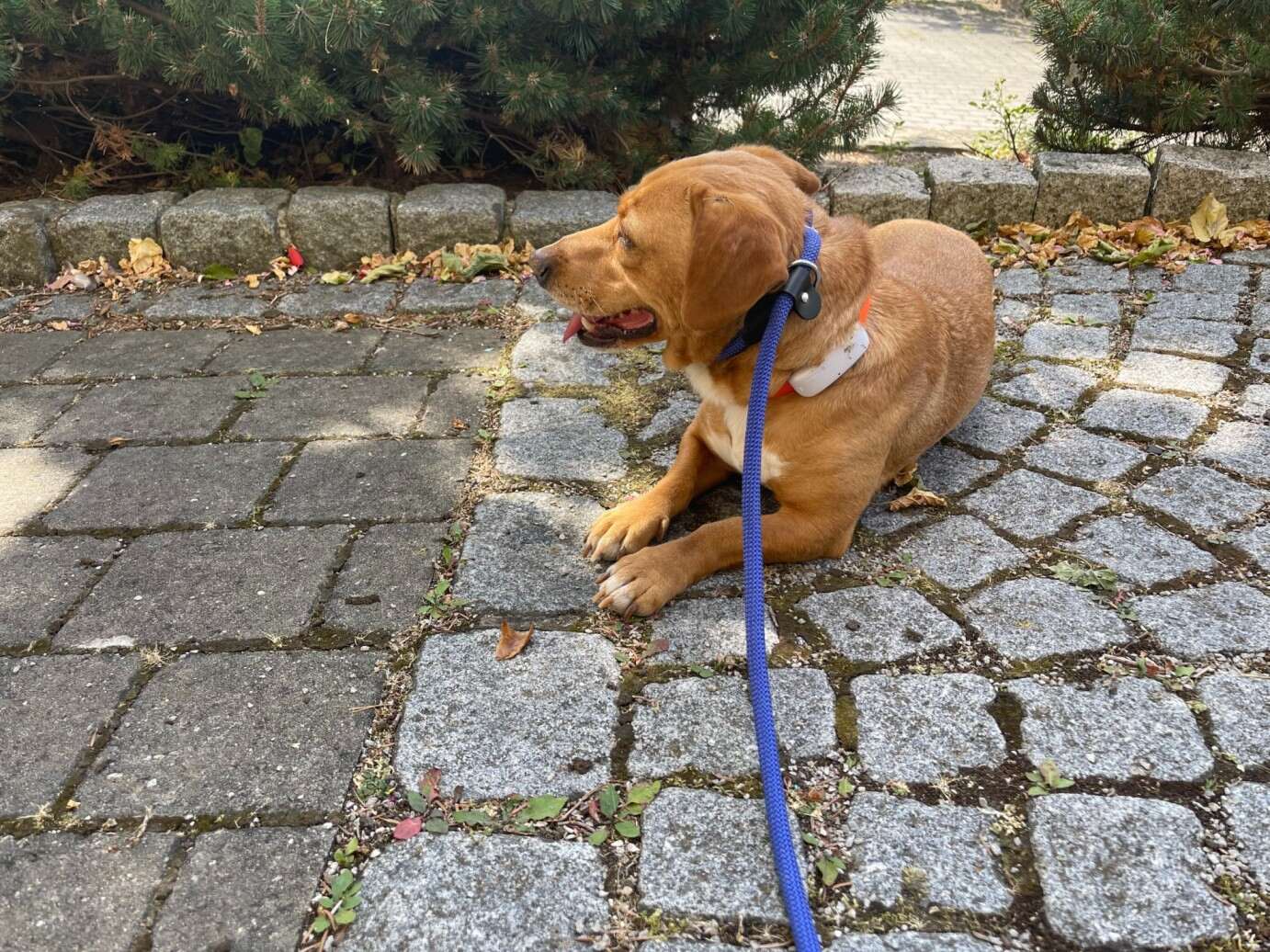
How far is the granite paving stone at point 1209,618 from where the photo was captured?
246 centimetres

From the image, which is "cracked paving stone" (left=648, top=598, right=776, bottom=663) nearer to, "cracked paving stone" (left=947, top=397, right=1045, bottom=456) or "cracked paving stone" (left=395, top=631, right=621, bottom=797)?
"cracked paving stone" (left=395, top=631, right=621, bottom=797)

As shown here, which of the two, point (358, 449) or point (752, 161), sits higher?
point (752, 161)

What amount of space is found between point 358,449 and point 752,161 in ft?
5.79

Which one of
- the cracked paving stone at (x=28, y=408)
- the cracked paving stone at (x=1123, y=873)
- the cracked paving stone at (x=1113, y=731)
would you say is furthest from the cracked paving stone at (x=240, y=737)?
the cracked paving stone at (x=28, y=408)

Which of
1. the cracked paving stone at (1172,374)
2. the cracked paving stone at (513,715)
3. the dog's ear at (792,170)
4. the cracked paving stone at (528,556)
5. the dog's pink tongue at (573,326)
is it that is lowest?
the cracked paving stone at (528,556)

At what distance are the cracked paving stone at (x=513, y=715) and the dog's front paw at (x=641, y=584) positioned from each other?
Result: 120mm

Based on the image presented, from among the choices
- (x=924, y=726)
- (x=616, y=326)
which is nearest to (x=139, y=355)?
(x=616, y=326)

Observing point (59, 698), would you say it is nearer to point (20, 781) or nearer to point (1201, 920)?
point (20, 781)

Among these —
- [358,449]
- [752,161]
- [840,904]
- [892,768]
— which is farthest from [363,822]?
[752,161]

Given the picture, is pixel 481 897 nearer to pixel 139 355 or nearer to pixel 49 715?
pixel 49 715

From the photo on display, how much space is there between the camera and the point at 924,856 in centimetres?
190

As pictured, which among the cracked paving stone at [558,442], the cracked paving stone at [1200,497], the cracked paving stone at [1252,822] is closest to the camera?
the cracked paving stone at [1252,822]

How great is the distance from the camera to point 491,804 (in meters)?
2.05

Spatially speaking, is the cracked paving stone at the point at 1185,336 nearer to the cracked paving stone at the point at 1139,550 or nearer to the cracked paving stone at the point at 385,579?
the cracked paving stone at the point at 1139,550
